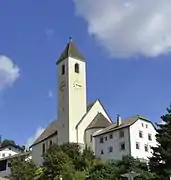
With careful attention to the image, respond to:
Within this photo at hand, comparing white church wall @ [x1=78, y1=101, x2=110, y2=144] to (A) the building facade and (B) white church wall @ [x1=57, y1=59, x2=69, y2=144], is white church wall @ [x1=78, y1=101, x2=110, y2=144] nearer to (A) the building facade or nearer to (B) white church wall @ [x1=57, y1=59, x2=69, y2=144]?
(B) white church wall @ [x1=57, y1=59, x2=69, y2=144]

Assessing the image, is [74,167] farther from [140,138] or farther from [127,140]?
[140,138]

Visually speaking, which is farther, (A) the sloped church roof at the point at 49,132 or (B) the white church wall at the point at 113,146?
(A) the sloped church roof at the point at 49,132

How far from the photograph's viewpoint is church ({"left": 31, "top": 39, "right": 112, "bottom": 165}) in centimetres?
8681

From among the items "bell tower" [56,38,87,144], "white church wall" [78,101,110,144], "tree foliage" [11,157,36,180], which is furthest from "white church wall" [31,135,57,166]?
"tree foliage" [11,157,36,180]

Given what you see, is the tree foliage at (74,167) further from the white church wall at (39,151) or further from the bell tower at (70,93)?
the white church wall at (39,151)

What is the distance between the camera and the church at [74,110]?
285 feet

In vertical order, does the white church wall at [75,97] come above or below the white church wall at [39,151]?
above

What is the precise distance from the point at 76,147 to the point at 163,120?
2166 cm

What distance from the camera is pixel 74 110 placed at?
289 ft

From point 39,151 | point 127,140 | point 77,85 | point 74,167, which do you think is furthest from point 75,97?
point 74,167

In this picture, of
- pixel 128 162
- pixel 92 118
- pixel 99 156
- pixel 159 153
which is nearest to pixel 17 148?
pixel 92 118

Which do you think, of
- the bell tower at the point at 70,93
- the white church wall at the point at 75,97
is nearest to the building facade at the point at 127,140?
the white church wall at the point at 75,97

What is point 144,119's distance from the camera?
7869 centimetres

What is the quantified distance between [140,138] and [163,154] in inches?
960
